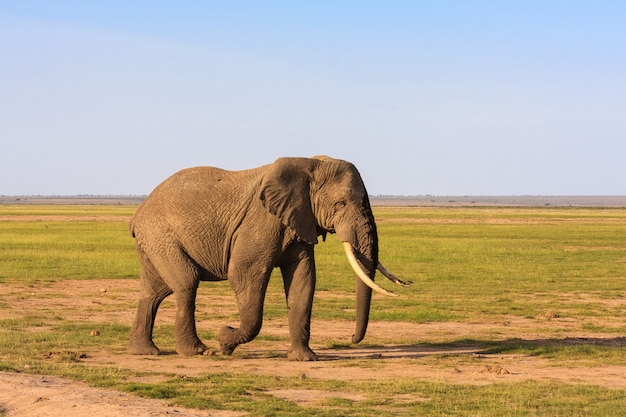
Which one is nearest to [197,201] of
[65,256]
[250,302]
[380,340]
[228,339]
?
[250,302]

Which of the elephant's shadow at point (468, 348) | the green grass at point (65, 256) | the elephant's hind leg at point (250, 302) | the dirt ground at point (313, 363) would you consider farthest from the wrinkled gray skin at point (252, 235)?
the green grass at point (65, 256)

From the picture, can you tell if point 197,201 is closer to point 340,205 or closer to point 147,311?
point 147,311

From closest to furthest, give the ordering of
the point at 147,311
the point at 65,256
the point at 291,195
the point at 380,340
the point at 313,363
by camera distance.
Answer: the point at 313,363
the point at 291,195
the point at 147,311
the point at 380,340
the point at 65,256

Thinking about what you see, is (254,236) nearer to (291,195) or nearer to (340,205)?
(291,195)

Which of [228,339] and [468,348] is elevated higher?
[228,339]

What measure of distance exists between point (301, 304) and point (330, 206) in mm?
1538

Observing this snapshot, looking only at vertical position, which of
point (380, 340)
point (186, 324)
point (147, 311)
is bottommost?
point (380, 340)

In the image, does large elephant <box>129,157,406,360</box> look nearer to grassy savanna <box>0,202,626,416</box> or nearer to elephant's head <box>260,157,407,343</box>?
elephant's head <box>260,157,407,343</box>

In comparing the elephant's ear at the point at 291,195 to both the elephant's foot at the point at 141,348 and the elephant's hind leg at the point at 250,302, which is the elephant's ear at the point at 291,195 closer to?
the elephant's hind leg at the point at 250,302

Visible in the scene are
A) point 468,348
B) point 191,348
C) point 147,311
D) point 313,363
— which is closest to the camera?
point 313,363

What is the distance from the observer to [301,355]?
14.9 meters

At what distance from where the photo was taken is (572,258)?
39.9 meters

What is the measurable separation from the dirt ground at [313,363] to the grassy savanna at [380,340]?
0.04 m

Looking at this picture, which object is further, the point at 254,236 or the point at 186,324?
the point at 186,324
